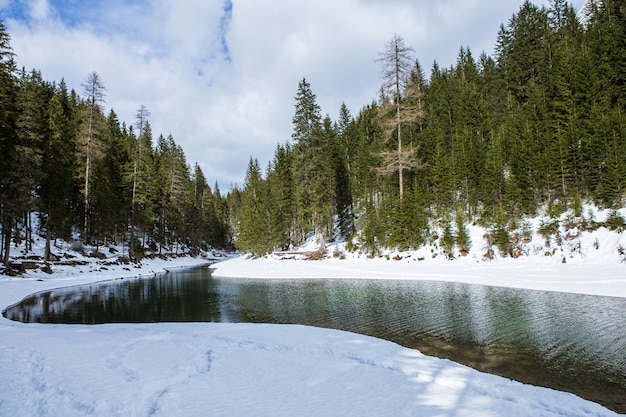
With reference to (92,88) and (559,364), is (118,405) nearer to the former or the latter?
(559,364)

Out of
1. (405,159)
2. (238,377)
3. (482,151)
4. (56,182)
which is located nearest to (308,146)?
(405,159)

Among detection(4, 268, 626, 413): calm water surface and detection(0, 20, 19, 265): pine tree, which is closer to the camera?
detection(4, 268, 626, 413): calm water surface

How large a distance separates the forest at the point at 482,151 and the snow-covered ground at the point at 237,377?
21959mm

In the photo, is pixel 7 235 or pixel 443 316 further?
pixel 7 235

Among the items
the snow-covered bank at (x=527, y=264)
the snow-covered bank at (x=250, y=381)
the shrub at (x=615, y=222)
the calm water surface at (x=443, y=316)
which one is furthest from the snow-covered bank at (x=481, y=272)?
the snow-covered bank at (x=250, y=381)

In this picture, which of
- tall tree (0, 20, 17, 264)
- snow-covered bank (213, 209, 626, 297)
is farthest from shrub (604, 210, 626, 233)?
tall tree (0, 20, 17, 264)

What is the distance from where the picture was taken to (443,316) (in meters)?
12.8

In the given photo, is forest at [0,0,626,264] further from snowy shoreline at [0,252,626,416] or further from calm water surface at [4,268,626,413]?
snowy shoreline at [0,252,626,416]

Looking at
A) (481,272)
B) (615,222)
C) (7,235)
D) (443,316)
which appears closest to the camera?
(443,316)

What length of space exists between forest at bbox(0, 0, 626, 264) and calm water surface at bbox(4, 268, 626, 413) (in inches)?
457

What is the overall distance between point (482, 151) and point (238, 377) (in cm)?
3444

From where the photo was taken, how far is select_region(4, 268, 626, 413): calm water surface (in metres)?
7.73

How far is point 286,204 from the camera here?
165ft

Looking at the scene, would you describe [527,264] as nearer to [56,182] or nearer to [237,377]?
[237,377]
